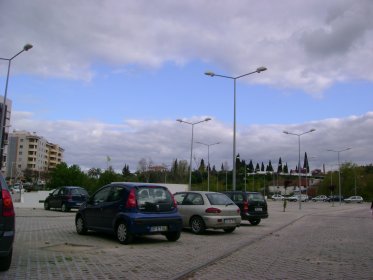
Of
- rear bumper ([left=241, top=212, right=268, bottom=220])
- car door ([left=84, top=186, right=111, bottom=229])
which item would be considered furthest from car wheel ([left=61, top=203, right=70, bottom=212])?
car door ([left=84, top=186, right=111, bottom=229])

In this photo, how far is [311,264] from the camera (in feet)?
30.7

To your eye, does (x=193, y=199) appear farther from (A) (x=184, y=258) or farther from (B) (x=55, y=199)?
(B) (x=55, y=199)

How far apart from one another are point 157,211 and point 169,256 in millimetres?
2198

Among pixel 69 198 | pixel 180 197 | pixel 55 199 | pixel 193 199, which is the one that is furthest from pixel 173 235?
pixel 55 199

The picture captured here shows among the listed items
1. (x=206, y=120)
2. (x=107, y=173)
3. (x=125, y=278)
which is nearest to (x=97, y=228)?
(x=125, y=278)

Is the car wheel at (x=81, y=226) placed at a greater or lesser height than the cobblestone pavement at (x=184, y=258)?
greater

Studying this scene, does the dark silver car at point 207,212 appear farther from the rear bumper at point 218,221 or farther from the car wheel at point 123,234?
the car wheel at point 123,234

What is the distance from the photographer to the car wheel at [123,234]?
11469 mm

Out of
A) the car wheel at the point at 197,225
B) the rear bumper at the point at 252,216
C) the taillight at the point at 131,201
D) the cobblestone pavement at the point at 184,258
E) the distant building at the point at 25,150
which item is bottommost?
the cobblestone pavement at the point at 184,258

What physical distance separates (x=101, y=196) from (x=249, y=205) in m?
8.74

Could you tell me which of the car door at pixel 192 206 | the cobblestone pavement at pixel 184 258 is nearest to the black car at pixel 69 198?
the car door at pixel 192 206

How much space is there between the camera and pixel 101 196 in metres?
12.8

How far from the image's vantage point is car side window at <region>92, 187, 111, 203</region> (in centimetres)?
1264

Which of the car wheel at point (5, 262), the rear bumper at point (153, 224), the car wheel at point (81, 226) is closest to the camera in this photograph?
the car wheel at point (5, 262)
